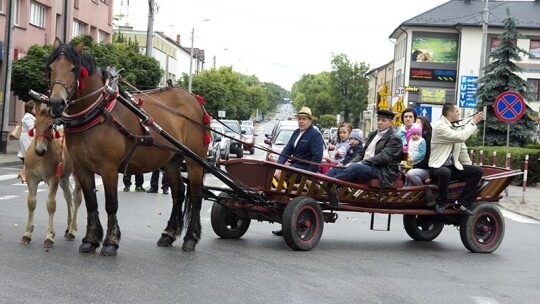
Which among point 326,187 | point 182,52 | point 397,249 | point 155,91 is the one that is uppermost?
point 182,52

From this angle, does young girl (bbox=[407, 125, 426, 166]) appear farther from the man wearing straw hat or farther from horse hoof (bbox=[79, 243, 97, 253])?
horse hoof (bbox=[79, 243, 97, 253])

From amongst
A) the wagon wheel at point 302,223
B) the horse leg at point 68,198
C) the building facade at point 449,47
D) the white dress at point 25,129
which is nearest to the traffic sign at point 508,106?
the white dress at point 25,129

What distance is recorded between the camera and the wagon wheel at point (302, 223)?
360 inches

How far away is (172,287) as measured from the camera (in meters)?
6.83

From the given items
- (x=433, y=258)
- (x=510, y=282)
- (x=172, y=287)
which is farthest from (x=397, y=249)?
(x=172, y=287)

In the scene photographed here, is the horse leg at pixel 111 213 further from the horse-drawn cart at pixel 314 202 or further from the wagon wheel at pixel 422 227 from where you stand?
the wagon wheel at pixel 422 227

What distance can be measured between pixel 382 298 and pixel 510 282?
1996mm

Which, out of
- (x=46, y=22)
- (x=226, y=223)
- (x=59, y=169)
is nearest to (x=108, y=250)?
(x=59, y=169)

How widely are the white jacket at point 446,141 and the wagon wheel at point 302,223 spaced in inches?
72.5

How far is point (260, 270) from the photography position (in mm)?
7957

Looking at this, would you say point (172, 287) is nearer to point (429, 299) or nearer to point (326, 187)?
point (429, 299)

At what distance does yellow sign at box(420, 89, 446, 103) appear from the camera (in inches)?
2665

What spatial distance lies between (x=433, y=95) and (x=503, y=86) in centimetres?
3555

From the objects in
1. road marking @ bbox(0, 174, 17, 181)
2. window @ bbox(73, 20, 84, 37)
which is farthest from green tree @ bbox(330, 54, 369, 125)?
road marking @ bbox(0, 174, 17, 181)
